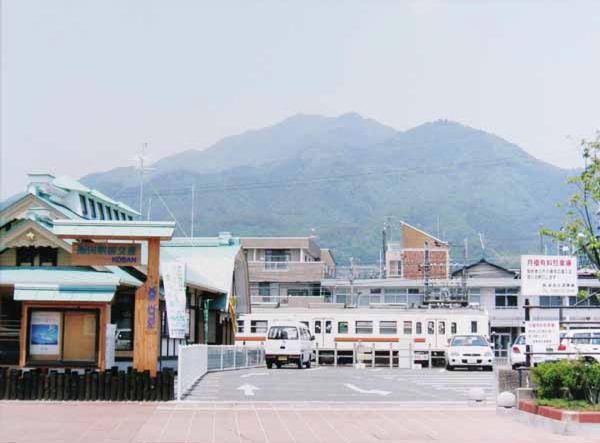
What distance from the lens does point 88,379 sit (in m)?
15.0

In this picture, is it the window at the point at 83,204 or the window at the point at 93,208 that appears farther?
the window at the point at 93,208

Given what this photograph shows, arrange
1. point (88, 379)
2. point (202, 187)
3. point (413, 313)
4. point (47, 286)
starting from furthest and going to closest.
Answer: point (202, 187) < point (413, 313) < point (47, 286) < point (88, 379)

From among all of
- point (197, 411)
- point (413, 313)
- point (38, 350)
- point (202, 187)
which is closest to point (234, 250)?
point (413, 313)

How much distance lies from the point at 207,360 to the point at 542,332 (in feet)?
44.8

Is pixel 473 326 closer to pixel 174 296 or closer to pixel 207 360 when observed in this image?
pixel 207 360

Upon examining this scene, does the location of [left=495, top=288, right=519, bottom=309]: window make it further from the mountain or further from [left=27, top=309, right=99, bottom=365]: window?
the mountain

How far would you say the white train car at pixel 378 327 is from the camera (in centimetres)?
3797

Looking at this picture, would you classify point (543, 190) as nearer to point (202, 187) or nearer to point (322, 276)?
point (202, 187)

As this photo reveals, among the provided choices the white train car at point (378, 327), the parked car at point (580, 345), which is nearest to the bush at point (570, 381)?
the parked car at point (580, 345)

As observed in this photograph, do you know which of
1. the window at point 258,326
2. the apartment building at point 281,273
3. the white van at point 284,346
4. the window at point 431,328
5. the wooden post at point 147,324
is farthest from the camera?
the apartment building at point 281,273

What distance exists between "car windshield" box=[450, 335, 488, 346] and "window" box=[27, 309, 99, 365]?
15.0 meters

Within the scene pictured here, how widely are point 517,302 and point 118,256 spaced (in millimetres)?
40194

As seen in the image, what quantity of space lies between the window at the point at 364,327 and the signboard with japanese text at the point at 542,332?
2609 cm

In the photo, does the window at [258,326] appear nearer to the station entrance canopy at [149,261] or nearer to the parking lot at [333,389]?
the parking lot at [333,389]
